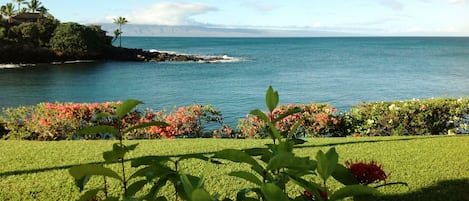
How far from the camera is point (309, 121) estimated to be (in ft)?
33.4

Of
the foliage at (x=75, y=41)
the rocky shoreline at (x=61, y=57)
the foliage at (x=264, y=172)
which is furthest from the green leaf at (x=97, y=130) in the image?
the foliage at (x=75, y=41)

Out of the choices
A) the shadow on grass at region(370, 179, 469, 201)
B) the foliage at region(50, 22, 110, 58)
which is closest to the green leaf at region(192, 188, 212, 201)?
the shadow on grass at region(370, 179, 469, 201)

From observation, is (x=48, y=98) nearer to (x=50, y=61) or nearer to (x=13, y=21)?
(x=50, y=61)

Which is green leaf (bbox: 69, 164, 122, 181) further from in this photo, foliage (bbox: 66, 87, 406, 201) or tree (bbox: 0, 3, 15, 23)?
tree (bbox: 0, 3, 15, 23)

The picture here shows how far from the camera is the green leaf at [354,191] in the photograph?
0.79 metres

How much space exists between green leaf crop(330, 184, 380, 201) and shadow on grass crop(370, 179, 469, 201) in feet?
14.6

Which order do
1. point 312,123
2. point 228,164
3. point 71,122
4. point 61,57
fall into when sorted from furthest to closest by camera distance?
point 61,57
point 312,123
point 71,122
point 228,164

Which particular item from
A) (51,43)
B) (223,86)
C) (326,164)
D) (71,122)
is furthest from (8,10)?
(326,164)

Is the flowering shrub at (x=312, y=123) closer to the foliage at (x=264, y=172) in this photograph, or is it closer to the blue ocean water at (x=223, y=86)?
the blue ocean water at (x=223, y=86)

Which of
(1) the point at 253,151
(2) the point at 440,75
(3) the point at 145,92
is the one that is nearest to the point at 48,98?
(3) the point at 145,92

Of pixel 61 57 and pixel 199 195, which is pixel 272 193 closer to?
pixel 199 195

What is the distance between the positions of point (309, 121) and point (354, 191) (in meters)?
9.49

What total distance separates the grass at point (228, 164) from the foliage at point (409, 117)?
1.24 m

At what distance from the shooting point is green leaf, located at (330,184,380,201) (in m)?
0.79
